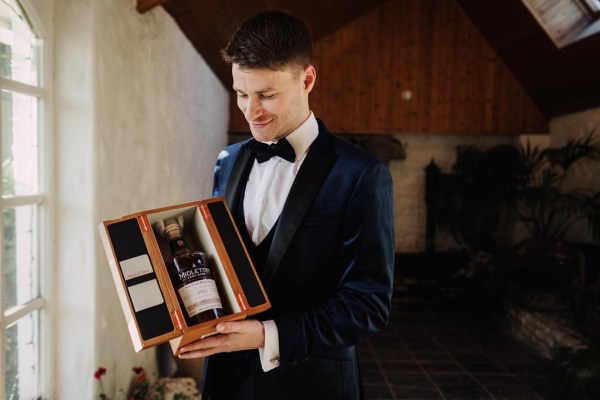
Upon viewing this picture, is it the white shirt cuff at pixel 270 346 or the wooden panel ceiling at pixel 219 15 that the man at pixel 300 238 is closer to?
the white shirt cuff at pixel 270 346

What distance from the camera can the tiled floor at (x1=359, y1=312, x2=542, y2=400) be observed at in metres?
3.61

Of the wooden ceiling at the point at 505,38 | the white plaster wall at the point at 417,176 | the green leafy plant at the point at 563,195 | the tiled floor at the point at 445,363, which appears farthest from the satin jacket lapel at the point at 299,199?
the white plaster wall at the point at 417,176

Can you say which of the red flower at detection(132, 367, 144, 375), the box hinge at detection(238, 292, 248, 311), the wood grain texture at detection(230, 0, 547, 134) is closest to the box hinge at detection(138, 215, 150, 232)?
the box hinge at detection(238, 292, 248, 311)

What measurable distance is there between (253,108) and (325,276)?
428mm

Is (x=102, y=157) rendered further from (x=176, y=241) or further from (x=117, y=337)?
(x=176, y=241)

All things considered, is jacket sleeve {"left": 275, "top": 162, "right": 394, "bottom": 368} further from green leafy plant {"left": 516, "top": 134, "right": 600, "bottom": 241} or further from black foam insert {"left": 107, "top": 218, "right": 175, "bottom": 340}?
green leafy plant {"left": 516, "top": 134, "right": 600, "bottom": 241}

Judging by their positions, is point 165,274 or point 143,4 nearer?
point 165,274

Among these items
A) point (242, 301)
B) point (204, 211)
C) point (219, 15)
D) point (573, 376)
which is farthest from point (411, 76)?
point (242, 301)

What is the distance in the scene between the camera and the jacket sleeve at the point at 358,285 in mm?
1025

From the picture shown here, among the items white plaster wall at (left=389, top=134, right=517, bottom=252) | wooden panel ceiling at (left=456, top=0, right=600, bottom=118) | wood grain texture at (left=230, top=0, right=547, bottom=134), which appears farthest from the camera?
white plaster wall at (left=389, top=134, right=517, bottom=252)

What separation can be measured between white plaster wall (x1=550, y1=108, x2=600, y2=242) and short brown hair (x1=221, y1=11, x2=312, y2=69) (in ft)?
17.5

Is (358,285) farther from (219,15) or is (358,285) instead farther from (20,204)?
(219,15)

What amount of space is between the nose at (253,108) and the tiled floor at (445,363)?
2.98 metres

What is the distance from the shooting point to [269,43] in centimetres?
102
